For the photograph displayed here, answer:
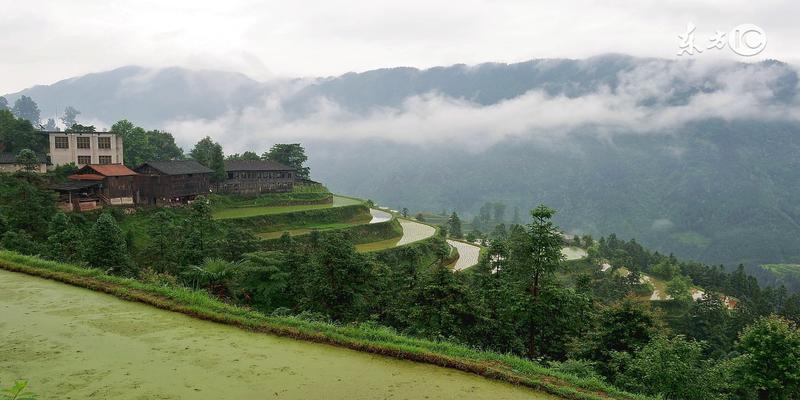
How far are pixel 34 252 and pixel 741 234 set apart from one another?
20162 centimetres

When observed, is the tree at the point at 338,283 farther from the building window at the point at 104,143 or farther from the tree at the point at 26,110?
the tree at the point at 26,110

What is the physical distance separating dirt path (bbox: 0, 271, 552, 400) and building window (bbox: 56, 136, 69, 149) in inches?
1909

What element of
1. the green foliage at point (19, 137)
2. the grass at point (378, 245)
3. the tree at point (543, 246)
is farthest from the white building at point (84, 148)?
the tree at point (543, 246)

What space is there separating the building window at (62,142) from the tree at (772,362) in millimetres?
61195

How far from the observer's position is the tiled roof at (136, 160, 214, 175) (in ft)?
171

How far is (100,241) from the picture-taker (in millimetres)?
27531

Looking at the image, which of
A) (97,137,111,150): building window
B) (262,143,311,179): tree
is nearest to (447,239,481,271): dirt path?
(262,143,311,179): tree

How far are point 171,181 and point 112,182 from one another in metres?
6.45

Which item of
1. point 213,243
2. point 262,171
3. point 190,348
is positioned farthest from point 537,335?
point 262,171

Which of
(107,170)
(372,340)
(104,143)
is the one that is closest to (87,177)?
(107,170)

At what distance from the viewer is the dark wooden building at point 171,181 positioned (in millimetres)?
49438

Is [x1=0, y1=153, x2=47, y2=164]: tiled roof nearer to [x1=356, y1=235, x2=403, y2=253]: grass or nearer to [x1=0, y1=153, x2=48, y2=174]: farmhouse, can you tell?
[x1=0, y1=153, x2=48, y2=174]: farmhouse

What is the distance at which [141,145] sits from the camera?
6681cm

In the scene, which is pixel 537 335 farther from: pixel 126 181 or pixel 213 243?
pixel 126 181
